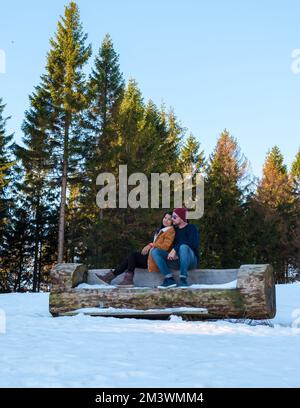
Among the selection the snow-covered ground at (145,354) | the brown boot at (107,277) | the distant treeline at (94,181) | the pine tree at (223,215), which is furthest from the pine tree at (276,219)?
the snow-covered ground at (145,354)

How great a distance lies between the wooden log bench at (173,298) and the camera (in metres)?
6.27

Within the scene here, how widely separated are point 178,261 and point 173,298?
834mm

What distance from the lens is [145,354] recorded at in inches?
152

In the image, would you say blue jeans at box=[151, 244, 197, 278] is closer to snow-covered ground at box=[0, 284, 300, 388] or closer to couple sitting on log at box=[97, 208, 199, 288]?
couple sitting on log at box=[97, 208, 199, 288]

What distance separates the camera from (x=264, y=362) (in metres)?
3.63

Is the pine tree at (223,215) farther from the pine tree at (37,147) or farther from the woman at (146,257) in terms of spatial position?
the woman at (146,257)

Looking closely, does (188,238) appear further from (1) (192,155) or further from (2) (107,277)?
(1) (192,155)

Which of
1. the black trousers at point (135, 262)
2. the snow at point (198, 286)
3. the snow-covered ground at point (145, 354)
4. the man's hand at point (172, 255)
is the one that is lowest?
the snow-covered ground at point (145, 354)

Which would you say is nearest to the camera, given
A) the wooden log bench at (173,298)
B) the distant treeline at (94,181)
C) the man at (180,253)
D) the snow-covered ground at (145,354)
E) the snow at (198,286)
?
the snow-covered ground at (145,354)

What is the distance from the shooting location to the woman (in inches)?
285

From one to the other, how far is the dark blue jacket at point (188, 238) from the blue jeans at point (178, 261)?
108 millimetres

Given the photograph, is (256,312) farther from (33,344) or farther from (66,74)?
(66,74)

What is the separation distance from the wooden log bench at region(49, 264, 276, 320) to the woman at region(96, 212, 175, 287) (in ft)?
1.46

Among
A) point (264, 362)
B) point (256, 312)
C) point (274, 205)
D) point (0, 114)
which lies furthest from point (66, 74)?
point (264, 362)
